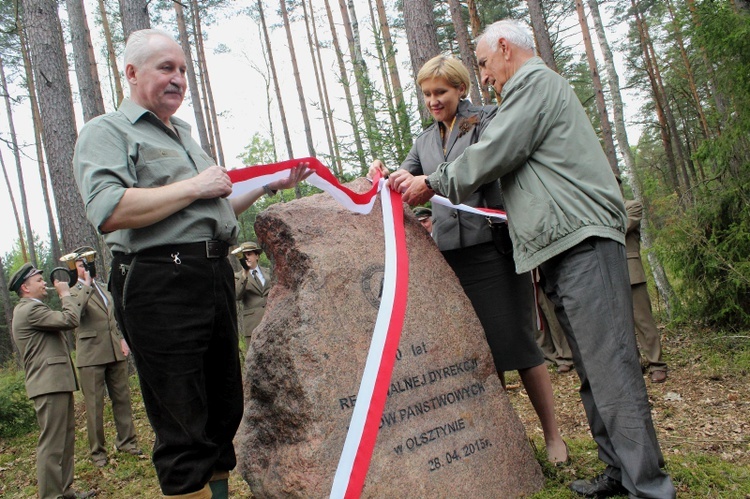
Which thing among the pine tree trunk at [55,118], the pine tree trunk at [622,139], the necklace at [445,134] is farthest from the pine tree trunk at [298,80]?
the necklace at [445,134]

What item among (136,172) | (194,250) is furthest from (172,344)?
(136,172)

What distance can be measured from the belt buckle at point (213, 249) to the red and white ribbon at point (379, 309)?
0.35 m

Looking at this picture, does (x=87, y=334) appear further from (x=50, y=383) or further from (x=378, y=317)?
(x=378, y=317)

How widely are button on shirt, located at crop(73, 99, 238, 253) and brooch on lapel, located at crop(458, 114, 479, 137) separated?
1432mm

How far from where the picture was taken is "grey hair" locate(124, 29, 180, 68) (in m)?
2.31

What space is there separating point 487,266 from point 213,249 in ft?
5.14

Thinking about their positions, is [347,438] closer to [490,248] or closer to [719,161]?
[490,248]

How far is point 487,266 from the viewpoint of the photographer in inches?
127

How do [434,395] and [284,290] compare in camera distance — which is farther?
[284,290]

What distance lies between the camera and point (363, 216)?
10.5 feet

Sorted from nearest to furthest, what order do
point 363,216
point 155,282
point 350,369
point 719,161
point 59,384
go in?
point 155,282 < point 350,369 < point 363,216 < point 59,384 < point 719,161

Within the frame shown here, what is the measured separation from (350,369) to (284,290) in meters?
0.60

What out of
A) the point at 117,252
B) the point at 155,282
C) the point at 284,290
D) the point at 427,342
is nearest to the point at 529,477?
the point at 427,342

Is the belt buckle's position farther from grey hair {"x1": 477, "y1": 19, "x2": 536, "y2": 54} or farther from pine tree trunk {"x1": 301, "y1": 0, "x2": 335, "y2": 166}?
pine tree trunk {"x1": 301, "y1": 0, "x2": 335, "y2": 166}
